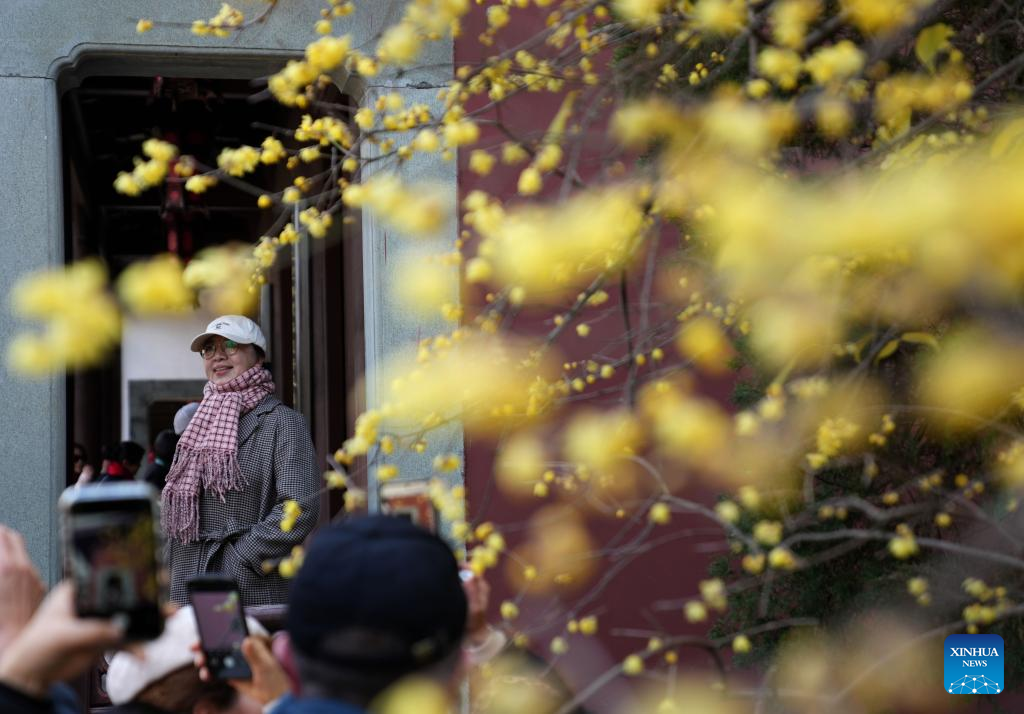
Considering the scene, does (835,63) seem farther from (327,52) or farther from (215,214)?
(215,214)

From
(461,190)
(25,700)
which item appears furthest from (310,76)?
(461,190)

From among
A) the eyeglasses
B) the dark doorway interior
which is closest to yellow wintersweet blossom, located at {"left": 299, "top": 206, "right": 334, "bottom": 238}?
the eyeglasses

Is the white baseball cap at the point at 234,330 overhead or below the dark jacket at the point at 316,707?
overhead

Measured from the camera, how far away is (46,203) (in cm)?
487

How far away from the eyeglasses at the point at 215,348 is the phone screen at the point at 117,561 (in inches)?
118

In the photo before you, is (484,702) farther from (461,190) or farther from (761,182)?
(461,190)

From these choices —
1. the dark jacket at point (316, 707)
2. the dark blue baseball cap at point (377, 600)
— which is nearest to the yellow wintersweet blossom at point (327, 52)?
the dark blue baseball cap at point (377, 600)

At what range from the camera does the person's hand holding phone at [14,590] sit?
1.94 metres

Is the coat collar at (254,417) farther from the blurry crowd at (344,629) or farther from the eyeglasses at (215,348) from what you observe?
the blurry crowd at (344,629)

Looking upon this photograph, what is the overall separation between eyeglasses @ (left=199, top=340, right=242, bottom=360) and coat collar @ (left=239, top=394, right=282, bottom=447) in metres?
0.20

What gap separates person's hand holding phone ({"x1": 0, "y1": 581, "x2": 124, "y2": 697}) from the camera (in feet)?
5.31

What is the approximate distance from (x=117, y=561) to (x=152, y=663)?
72cm

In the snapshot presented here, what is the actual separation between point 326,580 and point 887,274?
1.56 meters

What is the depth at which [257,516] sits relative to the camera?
447cm
